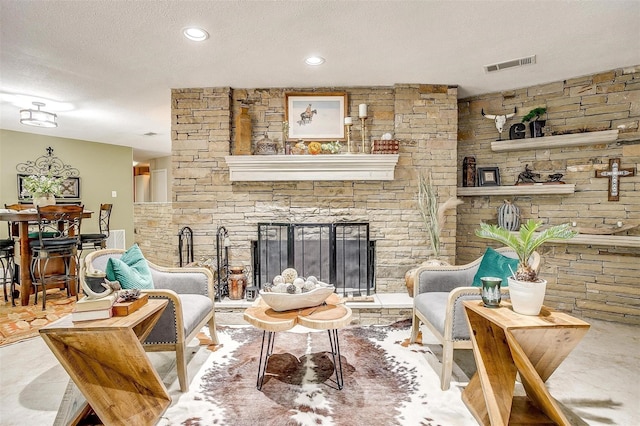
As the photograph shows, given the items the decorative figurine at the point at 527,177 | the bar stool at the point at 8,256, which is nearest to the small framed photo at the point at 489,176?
the decorative figurine at the point at 527,177

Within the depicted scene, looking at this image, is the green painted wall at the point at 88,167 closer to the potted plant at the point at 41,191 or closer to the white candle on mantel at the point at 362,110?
the potted plant at the point at 41,191

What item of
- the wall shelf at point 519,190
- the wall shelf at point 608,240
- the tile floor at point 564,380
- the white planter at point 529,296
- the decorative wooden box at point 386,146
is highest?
the decorative wooden box at point 386,146

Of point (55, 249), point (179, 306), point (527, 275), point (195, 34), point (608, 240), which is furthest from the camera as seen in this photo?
point (55, 249)

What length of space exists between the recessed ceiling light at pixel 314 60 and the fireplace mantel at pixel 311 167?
87 centimetres

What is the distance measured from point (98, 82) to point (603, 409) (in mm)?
4849

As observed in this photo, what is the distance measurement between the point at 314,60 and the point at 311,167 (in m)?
1.01

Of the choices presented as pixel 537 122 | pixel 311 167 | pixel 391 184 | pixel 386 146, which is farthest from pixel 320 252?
pixel 537 122

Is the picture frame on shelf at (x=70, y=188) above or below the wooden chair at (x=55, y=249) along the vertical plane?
above

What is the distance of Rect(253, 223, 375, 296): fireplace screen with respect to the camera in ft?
11.8

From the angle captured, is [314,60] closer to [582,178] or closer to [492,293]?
[492,293]

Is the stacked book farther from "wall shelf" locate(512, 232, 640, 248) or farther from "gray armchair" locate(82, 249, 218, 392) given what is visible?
"wall shelf" locate(512, 232, 640, 248)

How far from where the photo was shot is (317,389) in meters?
2.10

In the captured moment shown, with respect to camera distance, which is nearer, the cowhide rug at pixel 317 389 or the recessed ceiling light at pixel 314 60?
the cowhide rug at pixel 317 389

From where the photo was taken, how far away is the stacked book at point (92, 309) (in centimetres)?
165
